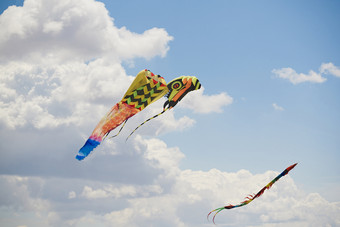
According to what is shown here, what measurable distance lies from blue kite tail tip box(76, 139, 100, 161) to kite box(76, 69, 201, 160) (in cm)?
140

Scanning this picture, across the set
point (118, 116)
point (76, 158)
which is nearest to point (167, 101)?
point (118, 116)

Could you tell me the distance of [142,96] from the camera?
5872 centimetres

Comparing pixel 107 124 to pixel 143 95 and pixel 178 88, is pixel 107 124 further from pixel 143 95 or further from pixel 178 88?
pixel 178 88

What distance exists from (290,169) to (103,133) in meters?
24.9

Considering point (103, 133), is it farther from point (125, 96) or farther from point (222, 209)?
point (222, 209)

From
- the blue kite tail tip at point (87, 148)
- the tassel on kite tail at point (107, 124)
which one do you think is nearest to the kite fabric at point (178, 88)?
the tassel on kite tail at point (107, 124)

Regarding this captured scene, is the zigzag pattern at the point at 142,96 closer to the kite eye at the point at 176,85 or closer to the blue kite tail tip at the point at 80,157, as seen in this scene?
the kite eye at the point at 176,85

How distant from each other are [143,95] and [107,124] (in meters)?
6.96

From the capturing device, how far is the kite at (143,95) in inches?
2221

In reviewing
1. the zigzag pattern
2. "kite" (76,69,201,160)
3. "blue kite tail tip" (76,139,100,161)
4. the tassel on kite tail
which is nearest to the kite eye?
"kite" (76,69,201,160)

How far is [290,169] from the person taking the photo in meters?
47.7

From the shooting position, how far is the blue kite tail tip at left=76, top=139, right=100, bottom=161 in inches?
2055

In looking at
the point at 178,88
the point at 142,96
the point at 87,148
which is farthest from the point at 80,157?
the point at 178,88

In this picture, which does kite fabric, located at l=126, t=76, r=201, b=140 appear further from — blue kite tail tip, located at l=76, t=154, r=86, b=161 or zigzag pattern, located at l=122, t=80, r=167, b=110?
blue kite tail tip, located at l=76, t=154, r=86, b=161
